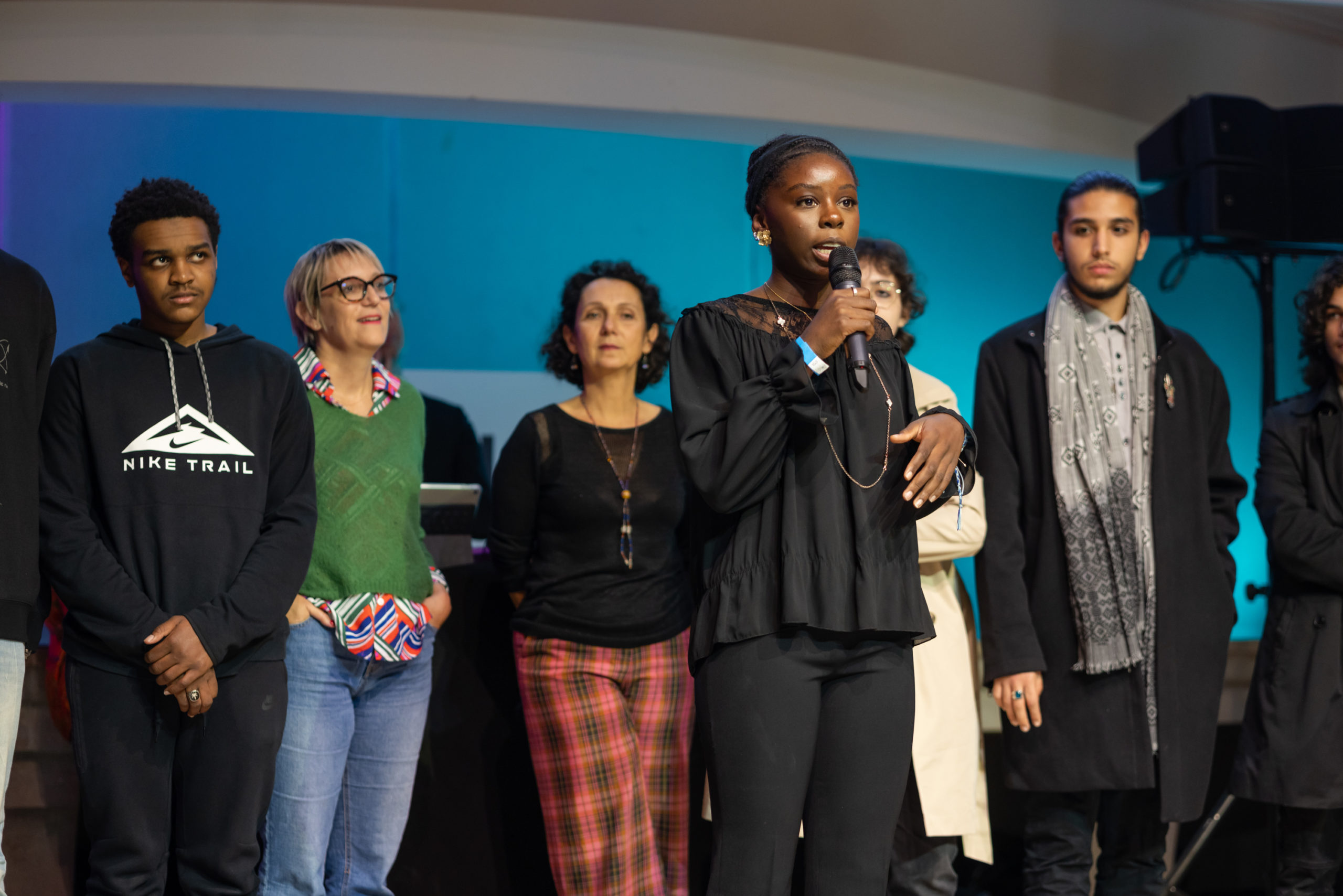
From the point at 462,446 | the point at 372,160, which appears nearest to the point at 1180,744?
the point at 462,446

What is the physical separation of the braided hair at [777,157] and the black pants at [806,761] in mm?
652

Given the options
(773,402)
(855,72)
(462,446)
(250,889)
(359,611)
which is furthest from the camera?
(855,72)

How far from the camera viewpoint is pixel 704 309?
1.68 metres

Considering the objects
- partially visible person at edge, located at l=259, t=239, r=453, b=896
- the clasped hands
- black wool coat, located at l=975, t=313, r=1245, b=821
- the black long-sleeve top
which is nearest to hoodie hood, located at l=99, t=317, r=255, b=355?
partially visible person at edge, located at l=259, t=239, r=453, b=896

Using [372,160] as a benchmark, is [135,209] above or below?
below

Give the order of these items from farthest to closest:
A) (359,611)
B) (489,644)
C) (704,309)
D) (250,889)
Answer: (489,644)
(359,611)
(250,889)
(704,309)

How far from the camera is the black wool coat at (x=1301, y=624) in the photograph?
268cm

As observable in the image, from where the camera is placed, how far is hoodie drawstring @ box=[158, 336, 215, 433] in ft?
7.16

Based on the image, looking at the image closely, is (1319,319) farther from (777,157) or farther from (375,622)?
(375,622)

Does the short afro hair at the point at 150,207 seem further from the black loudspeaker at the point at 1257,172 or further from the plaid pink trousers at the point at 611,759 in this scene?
the black loudspeaker at the point at 1257,172

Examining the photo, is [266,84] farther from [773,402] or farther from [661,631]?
[773,402]

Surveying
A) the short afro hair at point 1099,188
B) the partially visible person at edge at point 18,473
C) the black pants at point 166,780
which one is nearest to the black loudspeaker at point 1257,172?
the short afro hair at point 1099,188

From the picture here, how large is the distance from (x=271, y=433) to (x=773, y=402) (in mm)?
1162

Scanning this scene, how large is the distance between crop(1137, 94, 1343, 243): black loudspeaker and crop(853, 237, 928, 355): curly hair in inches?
68.1
